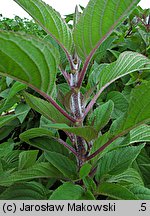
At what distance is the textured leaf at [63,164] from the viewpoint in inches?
26.1

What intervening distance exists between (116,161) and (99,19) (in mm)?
295

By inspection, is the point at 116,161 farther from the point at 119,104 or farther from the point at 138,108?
the point at 119,104

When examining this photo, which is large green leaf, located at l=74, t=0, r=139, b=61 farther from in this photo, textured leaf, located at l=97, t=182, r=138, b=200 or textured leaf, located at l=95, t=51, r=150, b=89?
textured leaf, located at l=97, t=182, r=138, b=200

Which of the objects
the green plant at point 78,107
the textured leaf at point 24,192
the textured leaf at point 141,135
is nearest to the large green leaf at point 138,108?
the green plant at point 78,107

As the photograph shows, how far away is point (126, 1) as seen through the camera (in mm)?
529

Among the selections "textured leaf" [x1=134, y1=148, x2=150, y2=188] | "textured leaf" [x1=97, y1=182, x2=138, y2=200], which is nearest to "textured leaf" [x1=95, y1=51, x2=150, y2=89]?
"textured leaf" [x1=97, y1=182, x2=138, y2=200]

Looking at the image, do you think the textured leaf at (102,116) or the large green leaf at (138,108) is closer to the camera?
the large green leaf at (138,108)

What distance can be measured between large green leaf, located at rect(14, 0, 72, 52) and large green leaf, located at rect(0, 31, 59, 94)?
0.34 ft

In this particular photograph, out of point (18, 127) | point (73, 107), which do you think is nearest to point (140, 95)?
point (73, 107)

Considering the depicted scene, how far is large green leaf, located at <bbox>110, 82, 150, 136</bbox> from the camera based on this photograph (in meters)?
0.54

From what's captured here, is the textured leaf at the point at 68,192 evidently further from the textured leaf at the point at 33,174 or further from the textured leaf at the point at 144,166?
the textured leaf at the point at 144,166

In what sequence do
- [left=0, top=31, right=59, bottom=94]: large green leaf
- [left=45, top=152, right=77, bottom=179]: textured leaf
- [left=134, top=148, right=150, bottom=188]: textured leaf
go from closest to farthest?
[left=0, top=31, right=59, bottom=94]: large green leaf
[left=45, top=152, right=77, bottom=179]: textured leaf
[left=134, top=148, right=150, bottom=188]: textured leaf
